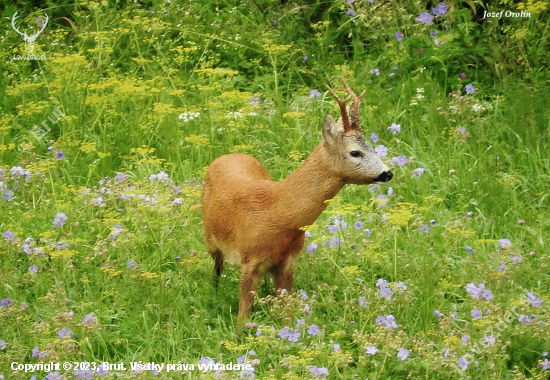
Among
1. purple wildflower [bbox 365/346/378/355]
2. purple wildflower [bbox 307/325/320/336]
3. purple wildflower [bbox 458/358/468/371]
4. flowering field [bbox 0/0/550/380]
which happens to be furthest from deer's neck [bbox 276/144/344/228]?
purple wildflower [bbox 458/358/468/371]

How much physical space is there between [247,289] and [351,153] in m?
0.86

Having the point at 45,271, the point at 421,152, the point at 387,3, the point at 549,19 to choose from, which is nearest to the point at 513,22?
the point at 549,19

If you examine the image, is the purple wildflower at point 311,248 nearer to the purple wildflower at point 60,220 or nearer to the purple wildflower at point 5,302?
the purple wildflower at point 60,220

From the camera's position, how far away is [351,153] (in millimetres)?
4793

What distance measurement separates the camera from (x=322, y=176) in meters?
4.86

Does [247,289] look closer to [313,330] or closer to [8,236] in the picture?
[313,330]

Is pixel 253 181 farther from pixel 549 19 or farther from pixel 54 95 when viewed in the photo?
pixel 549 19

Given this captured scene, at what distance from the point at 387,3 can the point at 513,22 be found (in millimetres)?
980

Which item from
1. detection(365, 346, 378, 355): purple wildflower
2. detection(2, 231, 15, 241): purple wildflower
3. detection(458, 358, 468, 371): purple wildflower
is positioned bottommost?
detection(2, 231, 15, 241): purple wildflower

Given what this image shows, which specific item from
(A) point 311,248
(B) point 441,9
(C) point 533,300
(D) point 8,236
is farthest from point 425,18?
(D) point 8,236

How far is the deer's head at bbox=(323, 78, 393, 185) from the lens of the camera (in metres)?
4.80

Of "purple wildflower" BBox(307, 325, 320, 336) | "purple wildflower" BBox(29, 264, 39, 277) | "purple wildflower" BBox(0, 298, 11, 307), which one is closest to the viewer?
"purple wildflower" BBox(307, 325, 320, 336)

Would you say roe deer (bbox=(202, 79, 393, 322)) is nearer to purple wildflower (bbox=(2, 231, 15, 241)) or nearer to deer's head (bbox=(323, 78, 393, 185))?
deer's head (bbox=(323, 78, 393, 185))

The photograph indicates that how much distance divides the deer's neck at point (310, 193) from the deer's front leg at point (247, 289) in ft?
1.03
